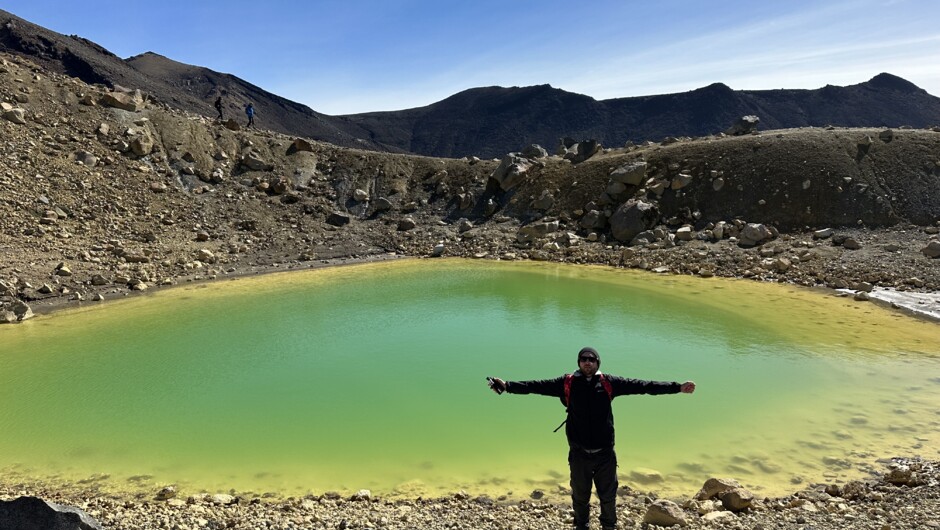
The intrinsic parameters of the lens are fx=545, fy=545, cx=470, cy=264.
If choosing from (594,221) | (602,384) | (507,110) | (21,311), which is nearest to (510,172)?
(594,221)

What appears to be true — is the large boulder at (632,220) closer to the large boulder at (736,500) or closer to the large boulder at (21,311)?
the large boulder at (736,500)

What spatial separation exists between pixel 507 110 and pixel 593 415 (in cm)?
10698

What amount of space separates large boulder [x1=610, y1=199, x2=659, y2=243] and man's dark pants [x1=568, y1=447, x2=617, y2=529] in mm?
25391

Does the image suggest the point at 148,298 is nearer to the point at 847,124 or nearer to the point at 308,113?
the point at 308,113

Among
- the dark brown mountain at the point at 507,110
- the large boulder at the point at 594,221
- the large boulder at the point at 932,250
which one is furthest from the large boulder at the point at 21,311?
the dark brown mountain at the point at 507,110

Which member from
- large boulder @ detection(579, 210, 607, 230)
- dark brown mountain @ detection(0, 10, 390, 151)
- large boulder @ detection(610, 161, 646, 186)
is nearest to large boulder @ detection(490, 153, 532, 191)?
large boulder @ detection(610, 161, 646, 186)

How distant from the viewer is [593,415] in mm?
4797

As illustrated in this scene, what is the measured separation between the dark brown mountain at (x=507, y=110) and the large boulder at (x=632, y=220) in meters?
64.5

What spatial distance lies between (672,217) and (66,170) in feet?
103

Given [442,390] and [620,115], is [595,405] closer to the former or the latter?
[442,390]

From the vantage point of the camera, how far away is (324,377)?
12578 millimetres

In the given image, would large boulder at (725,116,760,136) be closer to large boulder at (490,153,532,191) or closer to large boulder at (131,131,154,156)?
large boulder at (490,153,532,191)

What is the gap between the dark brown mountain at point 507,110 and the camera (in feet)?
257

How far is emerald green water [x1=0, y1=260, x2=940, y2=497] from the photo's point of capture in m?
8.41
